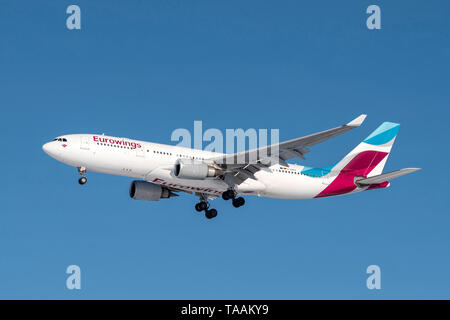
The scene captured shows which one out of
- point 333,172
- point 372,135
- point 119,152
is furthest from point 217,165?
point 372,135

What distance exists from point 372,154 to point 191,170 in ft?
52.2

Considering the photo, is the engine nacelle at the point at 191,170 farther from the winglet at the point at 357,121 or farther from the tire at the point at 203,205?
the winglet at the point at 357,121

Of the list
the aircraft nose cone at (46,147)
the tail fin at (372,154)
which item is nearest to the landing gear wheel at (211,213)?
the tail fin at (372,154)

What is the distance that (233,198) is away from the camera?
48.9m

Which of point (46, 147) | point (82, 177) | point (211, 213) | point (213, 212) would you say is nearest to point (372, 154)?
point (213, 212)

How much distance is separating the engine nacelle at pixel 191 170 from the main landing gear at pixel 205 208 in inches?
210

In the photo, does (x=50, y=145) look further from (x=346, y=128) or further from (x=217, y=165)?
(x=346, y=128)

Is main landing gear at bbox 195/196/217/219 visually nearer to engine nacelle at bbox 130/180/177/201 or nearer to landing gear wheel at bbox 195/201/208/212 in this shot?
landing gear wheel at bbox 195/201/208/212

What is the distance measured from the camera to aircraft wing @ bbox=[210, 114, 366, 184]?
40.3 meters

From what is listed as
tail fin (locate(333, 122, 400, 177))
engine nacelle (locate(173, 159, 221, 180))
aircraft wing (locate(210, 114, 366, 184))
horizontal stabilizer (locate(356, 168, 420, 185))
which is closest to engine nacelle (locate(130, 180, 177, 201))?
engine nacelle (locate(173, 159, 221, 180))

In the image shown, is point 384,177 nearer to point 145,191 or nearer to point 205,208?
point 205,208

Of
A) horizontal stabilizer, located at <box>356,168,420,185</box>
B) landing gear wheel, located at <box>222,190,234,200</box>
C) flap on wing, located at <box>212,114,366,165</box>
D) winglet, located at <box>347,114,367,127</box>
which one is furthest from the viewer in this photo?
landing gear wheel, located at <box>222,190,234,200</box>

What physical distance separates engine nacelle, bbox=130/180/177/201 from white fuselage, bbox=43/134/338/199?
2.71m

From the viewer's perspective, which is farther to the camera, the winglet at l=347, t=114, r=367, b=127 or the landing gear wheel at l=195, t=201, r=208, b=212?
the landing gear wheel at l=195, t=201, r=208, b=212
